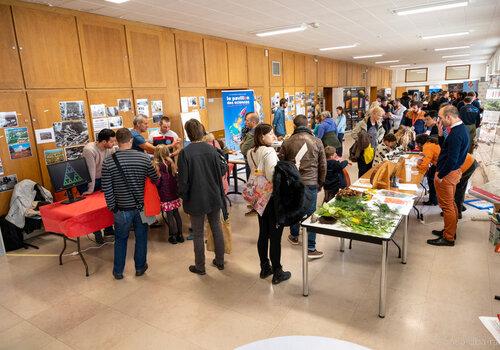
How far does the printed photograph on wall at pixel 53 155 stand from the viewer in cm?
479

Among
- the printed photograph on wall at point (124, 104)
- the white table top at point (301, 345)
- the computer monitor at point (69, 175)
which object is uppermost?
the printed photograph on wall at point (124, 104)

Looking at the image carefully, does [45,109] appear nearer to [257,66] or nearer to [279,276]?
[279,276]

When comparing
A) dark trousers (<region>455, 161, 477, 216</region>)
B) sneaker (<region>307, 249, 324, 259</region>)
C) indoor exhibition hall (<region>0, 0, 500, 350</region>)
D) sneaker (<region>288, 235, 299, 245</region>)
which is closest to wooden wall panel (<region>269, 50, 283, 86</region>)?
indoor exhibition hall (<region>0, 0, 500, 350</region>)

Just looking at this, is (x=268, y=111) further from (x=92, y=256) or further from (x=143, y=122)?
(x=92, y=256)

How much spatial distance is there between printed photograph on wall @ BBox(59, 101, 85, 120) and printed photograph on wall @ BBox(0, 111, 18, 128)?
636mm

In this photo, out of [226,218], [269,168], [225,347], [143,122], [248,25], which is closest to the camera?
[225,347]

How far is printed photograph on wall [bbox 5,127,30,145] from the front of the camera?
172 inches

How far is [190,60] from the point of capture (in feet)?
23.1

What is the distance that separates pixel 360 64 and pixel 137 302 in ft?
54.5

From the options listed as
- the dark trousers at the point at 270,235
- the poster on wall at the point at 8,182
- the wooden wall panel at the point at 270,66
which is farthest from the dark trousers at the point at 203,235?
the wooden wall panel at the point at 270,66

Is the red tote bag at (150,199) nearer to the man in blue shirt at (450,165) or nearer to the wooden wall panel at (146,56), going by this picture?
the wooden wall panel at (146,56)

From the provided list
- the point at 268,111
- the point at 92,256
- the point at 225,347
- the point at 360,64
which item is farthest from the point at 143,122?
the point at 360,64

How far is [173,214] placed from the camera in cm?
446

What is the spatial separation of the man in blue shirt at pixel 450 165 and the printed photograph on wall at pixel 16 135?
5355 millimetres
